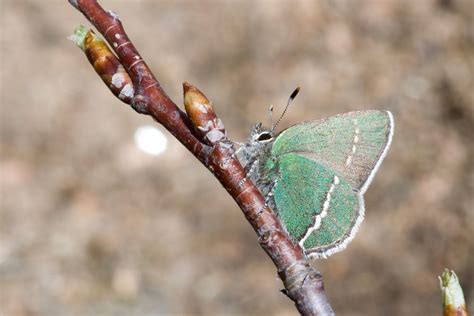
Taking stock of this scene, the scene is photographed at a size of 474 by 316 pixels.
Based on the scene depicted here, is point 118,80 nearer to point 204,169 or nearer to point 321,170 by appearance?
point 321,170

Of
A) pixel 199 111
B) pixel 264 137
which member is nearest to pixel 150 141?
pixel 264 137

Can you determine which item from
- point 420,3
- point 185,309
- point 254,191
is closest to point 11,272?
point 185,309

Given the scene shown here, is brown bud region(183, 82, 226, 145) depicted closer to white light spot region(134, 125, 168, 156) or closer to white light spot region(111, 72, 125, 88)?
white light spot region(111, 72, 125, 88)

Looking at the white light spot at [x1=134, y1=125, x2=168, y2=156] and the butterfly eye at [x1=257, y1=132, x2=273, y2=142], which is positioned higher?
the white light spot at [x1=134, y1=125, x2=168, y2=156]

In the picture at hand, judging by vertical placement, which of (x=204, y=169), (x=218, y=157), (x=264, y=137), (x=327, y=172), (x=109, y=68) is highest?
(x=204, y=169)

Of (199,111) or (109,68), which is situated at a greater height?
(109,68)

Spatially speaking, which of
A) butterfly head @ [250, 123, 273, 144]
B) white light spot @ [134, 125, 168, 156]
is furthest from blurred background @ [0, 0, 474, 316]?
butterfly head @ [250, 123, 273, 144]
